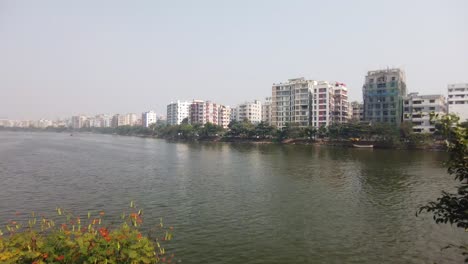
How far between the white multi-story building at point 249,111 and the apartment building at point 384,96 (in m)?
68.9

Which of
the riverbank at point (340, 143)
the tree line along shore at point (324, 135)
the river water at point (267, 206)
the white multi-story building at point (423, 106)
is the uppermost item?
the white multi-story building at point (423, 106)

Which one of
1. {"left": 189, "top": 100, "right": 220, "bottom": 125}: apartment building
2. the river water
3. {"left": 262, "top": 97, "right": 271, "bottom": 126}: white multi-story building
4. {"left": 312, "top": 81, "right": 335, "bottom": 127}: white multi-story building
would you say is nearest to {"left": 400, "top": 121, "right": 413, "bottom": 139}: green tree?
{"left": 312, "top": 81, "right": 335, "bottom": 127}: white multi-story building

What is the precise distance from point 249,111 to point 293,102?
1790 inches

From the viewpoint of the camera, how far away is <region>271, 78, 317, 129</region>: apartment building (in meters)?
124

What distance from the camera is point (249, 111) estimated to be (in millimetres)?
170250

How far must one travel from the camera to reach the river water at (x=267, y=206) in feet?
52.3

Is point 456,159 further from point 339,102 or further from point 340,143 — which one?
point 339,102

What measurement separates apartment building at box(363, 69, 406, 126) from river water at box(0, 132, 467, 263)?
67.3 m

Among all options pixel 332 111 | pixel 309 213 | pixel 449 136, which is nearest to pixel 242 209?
pixel 309 213

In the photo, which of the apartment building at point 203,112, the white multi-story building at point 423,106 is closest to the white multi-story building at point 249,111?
the apartment building at point 203,112

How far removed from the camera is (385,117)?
105 m

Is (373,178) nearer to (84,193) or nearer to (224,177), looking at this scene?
(224,177)

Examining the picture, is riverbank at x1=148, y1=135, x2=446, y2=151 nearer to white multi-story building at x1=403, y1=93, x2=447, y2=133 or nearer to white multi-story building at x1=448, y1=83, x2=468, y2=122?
white multi-story building at x1=403, y1=93, x2=447, y2=133

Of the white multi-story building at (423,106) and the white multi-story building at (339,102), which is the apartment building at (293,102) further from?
the white multi-story building at (423,106)
